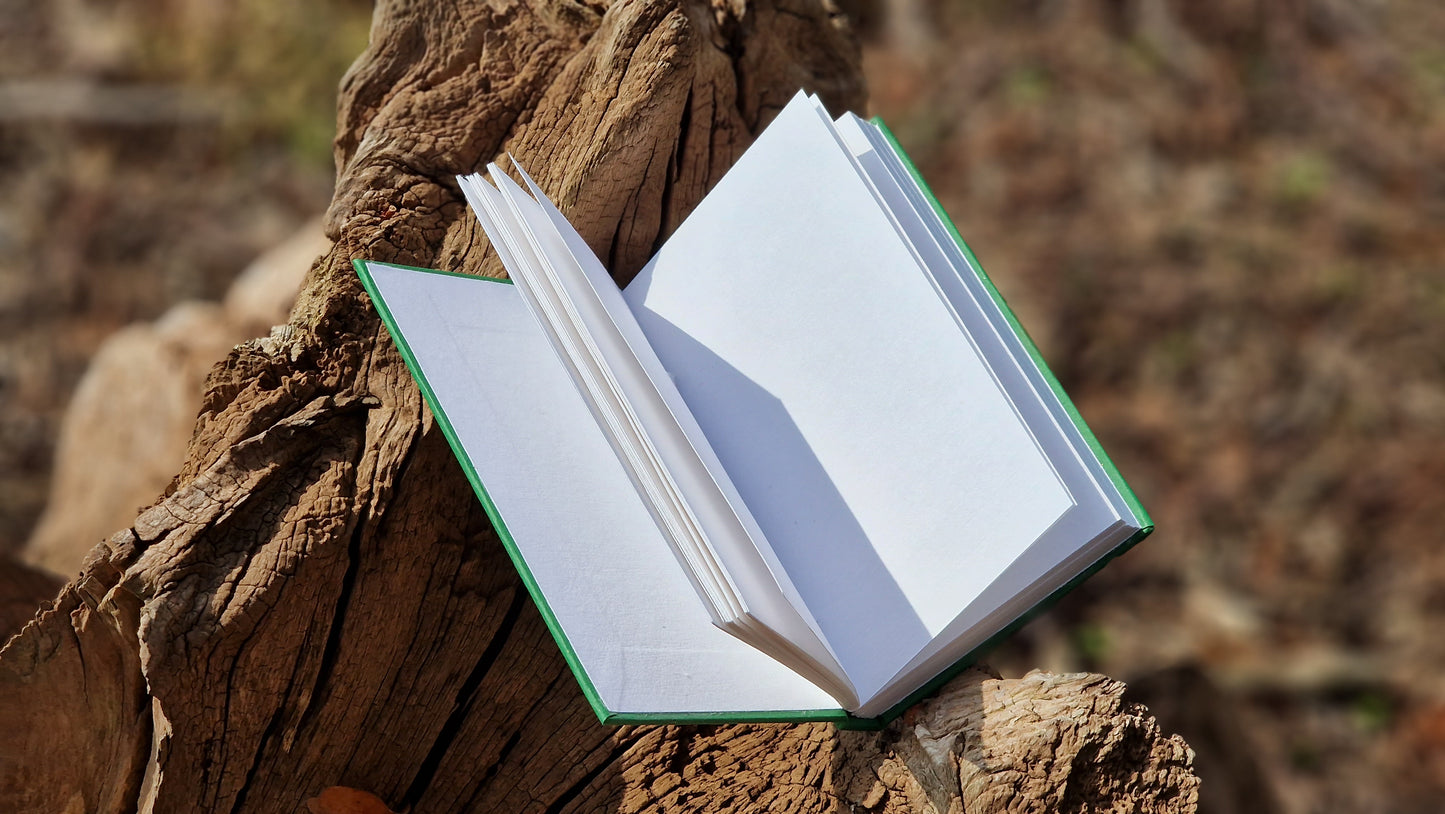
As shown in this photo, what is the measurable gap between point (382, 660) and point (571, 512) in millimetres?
313

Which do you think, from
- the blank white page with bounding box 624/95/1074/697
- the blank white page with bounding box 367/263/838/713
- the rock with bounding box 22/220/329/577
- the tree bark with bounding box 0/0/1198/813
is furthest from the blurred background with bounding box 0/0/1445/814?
the blank white page with bounding box 624/95/1074/697

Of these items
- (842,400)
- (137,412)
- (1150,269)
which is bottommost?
(842,400)

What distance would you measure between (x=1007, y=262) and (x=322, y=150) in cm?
225

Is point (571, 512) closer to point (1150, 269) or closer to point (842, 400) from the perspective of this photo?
point (842, 400)

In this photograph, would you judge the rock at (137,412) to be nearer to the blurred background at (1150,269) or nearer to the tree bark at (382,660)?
the blurred background at (1150,269)

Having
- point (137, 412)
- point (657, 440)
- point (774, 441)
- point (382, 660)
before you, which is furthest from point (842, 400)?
point (137, 412)

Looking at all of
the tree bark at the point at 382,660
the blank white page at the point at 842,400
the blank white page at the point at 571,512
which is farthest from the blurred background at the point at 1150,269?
the blank white page at the point at 842,400

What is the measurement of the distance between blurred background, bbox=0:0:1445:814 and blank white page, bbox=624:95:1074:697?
4.90ft

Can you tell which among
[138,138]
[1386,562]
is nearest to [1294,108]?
[1386,562]

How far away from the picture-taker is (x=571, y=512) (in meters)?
1.04

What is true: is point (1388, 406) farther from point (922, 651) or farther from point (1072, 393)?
point (922, 651)

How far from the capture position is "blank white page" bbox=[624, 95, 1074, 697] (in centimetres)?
95

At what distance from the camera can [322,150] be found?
361 centimetres

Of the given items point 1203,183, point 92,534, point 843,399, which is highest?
point 92,534
